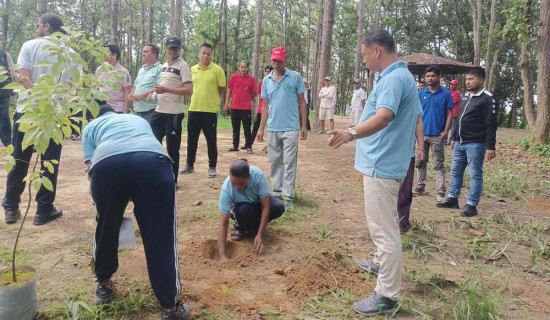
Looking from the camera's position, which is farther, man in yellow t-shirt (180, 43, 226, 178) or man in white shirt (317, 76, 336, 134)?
man in white shirt (317, 76, 336, 134)

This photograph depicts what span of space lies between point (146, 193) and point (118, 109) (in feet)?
12.6

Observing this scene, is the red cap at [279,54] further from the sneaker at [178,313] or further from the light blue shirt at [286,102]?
the sneaker at [178,313]

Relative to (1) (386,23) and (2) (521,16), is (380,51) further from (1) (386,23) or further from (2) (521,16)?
(1) (386,23)

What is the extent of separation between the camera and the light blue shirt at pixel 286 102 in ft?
16.1

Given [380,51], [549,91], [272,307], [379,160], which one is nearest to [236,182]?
[272,307]

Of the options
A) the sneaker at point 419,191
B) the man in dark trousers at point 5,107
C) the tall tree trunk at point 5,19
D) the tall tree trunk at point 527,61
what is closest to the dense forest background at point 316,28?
the tall tree trunk at point 5,19

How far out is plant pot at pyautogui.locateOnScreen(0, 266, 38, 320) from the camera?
2209 millimetres

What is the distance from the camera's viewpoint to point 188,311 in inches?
99.0

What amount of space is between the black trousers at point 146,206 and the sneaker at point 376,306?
1.22 m

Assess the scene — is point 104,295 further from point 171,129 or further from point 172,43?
point 172,43

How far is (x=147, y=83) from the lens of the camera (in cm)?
529

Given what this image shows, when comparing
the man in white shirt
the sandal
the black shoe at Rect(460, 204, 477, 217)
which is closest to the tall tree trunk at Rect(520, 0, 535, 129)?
the man in white shirt

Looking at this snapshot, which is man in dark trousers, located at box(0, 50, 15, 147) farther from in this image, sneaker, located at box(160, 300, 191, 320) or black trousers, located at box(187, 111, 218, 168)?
sneaker, located at box(160, 300, 191, 320)

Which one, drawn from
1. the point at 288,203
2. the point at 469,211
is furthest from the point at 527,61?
the point at 288,203
